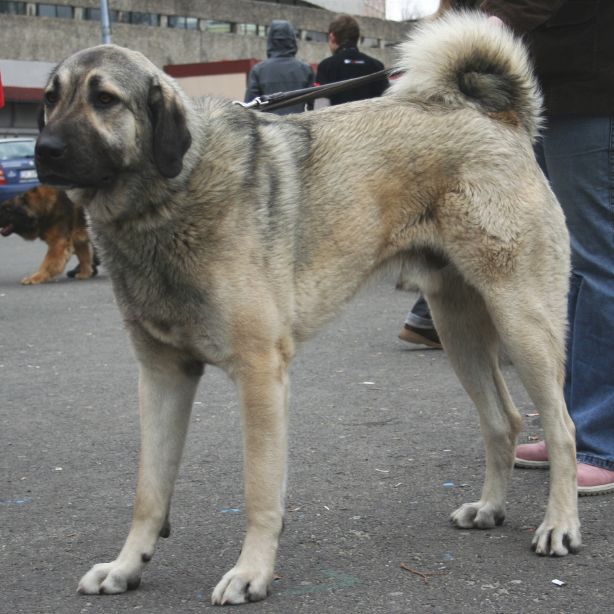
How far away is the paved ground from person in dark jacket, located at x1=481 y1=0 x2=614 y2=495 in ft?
1.10

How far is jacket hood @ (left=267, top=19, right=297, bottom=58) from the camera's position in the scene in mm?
10531

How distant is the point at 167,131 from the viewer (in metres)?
3.23

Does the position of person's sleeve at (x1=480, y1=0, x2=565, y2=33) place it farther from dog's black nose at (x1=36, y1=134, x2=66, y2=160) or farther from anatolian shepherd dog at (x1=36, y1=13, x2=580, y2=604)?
dog's black nose at (x1=36, y1=134, x2=66, y2=160)

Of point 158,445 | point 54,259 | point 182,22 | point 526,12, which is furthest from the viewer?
point 182,22

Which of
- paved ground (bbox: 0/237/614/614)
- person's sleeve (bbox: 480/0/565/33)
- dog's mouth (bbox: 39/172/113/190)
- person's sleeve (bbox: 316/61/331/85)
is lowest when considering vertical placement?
paved ground (bbox: 0/237/614/614)

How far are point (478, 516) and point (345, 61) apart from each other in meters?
7.15

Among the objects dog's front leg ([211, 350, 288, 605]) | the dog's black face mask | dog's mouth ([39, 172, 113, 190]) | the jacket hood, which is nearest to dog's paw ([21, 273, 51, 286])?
the jacket hood

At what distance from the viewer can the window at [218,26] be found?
5228cm

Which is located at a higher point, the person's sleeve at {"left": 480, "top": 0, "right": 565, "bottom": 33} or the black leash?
the person's sleeve at {"left": 480, "top": 0, "right": 565, "bottom": 33}

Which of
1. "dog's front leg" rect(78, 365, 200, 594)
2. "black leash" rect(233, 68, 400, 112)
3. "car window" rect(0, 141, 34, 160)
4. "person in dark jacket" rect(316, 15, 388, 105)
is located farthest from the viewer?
"car window" rect(0, 141, 34, 160)

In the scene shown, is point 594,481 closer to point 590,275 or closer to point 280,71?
point 590,275

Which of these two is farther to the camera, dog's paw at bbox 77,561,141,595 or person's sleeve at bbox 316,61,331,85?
person's sleeve at bbox 316,61,331,85

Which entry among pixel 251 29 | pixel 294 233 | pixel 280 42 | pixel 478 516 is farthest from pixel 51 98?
pixel 251 29

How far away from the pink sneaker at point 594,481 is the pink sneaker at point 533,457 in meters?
0.36
